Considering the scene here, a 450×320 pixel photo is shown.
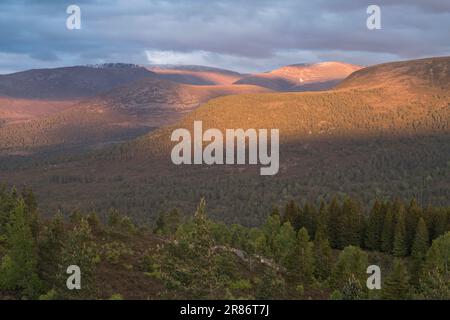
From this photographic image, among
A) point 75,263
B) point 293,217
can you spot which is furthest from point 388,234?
point 75,263

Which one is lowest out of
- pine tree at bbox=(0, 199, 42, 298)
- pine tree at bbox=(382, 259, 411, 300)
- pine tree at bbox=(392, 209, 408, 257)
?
pine tree at bbox=(392, 209, 408, 257)

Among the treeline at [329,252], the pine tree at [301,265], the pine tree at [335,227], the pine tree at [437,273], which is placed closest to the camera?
the treeline at [329,252]

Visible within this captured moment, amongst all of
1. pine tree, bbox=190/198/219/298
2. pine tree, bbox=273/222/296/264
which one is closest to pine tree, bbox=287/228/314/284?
pine tree, bbox=273/222/296/264

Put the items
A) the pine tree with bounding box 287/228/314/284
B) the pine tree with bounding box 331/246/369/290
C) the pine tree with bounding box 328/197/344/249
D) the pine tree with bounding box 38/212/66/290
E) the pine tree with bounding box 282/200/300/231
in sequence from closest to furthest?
1. the pine tree with bounding box 38/212/66/290
2. the pine tree with bounding box 287/228/314/284
3. the pine tree with bounding box 331/246/369/290
4. the pine tree with bounding box 328/197/344/249
5. the pine tree with bounding box 282/200/300/231

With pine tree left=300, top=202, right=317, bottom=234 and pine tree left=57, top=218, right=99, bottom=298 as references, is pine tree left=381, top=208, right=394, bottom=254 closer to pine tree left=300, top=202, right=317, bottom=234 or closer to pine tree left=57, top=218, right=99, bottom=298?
pine tree left=300, top=202, right=317, bottom=234

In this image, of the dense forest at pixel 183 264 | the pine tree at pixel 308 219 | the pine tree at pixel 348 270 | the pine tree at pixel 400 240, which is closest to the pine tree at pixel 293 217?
the pine tree at pixel 308 219

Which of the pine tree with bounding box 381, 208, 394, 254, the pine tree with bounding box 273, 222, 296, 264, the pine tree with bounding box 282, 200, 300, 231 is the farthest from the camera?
the pine tree with bounding box 282, 200, 300, 231

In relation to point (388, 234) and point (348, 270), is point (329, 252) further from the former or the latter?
point (388, 234)

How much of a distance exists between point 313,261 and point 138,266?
22.1 meters

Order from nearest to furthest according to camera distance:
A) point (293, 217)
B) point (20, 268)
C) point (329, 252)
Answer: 1. point (20, 268)
2. point (329, 252)
3. point (293, 217)

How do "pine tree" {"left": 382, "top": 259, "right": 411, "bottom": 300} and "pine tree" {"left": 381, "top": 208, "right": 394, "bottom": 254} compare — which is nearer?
"pine tree" {"left": 382, "top": 259, "right": 411, "bottom": 300}

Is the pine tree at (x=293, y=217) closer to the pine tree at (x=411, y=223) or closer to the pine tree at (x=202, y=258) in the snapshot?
the pine tree at (x=411, y=223)
